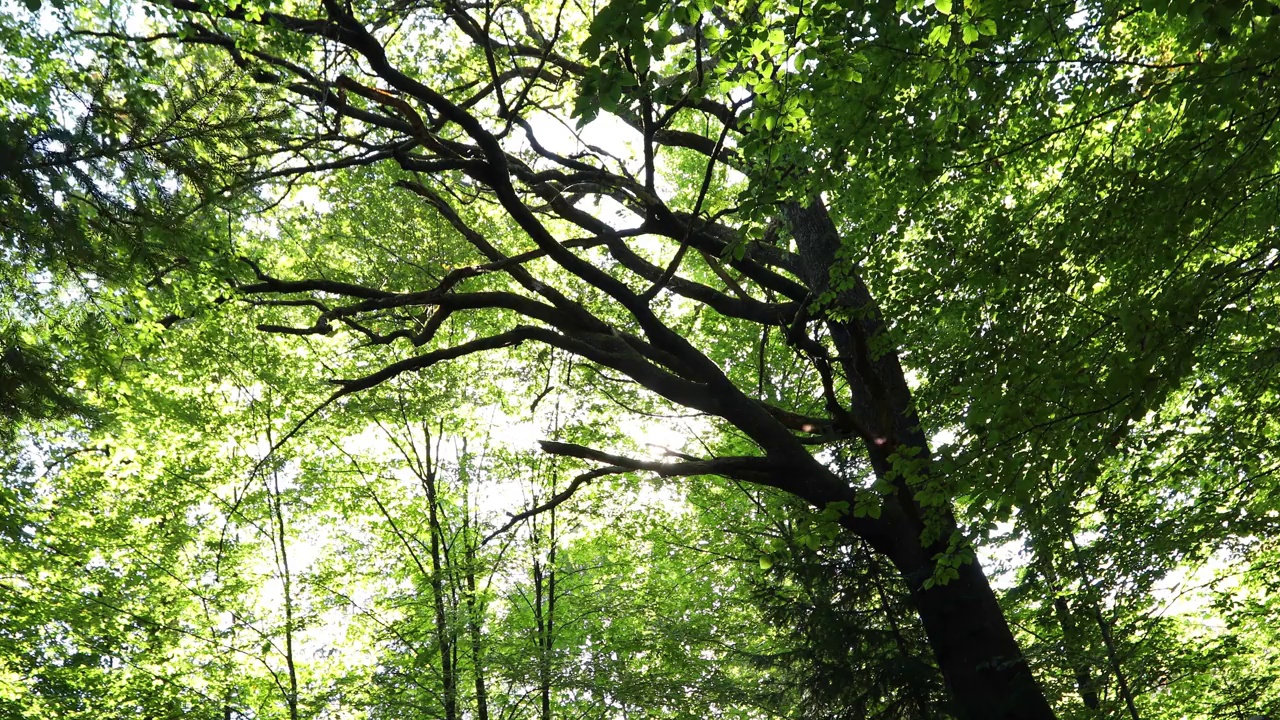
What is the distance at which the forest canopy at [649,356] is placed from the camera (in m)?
3.34

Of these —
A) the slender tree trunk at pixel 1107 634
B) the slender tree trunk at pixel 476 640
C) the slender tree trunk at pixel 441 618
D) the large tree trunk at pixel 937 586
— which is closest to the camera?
the large tree trunk at pixel 937 586

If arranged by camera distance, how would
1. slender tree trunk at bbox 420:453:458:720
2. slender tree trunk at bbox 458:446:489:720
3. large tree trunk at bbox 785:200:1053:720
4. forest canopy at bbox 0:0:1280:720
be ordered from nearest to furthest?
forest canopy at bbox 0:0:1280:720, large tree trunk at bbox 785:200:1053:720, slender tree trunk at bbox 420:453:458:720, slender tree trunk at bbox 458:446:489:720

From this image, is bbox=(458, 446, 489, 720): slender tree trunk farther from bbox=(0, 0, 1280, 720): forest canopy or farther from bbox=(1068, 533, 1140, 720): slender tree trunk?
bbox=(1068, 533, 1140, 720): slender tree trunk

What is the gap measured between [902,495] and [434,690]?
8.52 metres

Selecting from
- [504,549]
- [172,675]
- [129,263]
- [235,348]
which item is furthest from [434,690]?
[129,263]

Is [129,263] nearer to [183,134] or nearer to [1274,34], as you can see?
[183,134]

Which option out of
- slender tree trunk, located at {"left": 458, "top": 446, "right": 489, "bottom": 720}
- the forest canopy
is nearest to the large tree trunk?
the forest canopy

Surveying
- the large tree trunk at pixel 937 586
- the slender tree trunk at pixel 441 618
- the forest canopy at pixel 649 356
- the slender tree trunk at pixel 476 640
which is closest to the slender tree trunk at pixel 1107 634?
the forest canopy at pixel 649 356

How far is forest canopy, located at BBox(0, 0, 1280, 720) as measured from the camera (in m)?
3.34

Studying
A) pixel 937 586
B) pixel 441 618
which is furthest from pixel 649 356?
pixel 441 618

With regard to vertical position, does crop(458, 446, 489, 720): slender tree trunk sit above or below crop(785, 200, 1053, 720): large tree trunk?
above

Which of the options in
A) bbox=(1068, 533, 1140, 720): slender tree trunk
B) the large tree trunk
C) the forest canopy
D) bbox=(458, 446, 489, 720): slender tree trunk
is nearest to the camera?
the forest canopy

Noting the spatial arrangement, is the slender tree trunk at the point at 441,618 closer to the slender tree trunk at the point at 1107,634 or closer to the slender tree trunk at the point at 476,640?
the slender tree trunk at the point at 476,640

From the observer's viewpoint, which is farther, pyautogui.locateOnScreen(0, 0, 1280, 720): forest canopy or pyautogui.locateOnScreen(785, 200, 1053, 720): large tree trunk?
pyautogui.locateOnScreen(785, 200, 1053, 720): large tree trunk
